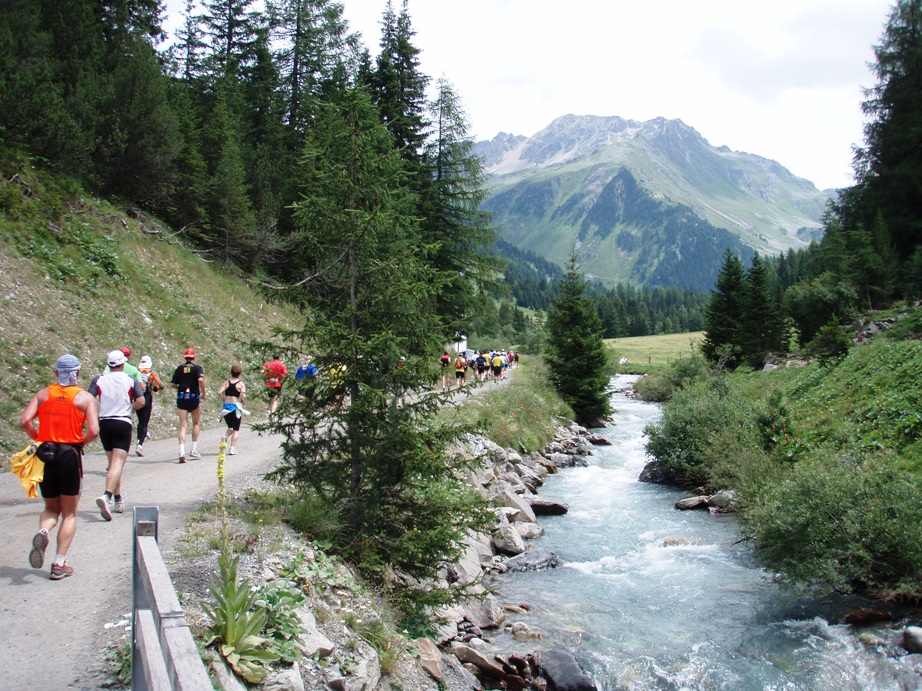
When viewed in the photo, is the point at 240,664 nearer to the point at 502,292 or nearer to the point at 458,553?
the point at 458,553

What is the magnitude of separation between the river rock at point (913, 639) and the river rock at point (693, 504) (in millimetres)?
9057

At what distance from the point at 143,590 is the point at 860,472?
43.3 feet

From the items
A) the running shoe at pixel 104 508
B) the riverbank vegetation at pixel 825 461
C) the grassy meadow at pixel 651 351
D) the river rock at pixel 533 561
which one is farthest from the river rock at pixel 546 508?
the grassy meadow at pixel 651 351

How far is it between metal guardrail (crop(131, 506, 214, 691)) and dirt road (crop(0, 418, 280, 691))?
1.51 m

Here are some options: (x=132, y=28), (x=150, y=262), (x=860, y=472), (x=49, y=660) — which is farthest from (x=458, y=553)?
(x=132, y=28)

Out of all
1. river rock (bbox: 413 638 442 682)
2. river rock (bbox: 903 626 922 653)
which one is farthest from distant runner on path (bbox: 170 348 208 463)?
river rock (bbox: 903 626 922 653)

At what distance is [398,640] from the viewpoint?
25.6 feet

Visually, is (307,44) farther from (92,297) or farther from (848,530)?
(848,530)

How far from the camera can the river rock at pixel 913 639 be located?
9778 millimetres

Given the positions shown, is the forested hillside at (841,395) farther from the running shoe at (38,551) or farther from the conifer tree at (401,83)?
the conifer tree at (401,83)

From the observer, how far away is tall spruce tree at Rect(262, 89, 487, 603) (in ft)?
30.6

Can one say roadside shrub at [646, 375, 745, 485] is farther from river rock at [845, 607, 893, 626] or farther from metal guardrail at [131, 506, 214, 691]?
metal guardrail at [131, 506, 214, 691]

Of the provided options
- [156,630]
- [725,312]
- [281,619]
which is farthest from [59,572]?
[725,312]

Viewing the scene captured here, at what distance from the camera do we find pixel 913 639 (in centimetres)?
988
